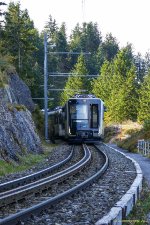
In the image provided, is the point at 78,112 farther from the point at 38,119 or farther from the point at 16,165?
the point at 16,165

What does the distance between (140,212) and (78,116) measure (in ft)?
93.6

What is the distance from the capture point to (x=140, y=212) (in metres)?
10.6

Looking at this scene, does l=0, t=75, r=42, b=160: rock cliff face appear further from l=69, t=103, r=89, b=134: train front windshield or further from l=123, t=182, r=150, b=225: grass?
l=123, t=182, r=150, b=225: grass

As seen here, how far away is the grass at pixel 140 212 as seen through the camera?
30.4ft

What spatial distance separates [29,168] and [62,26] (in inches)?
6380

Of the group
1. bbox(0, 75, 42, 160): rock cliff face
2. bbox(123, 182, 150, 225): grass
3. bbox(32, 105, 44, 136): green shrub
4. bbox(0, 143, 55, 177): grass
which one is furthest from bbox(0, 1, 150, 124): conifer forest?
bbox(123, 182, 150, 225): grass

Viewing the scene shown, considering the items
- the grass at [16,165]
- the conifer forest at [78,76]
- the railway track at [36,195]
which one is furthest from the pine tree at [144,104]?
the railway track at [36,195]

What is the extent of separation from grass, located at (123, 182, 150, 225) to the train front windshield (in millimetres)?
25822

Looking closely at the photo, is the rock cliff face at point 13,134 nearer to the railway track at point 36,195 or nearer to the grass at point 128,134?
the railway track at point 36,195

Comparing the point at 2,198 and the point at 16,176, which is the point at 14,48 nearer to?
the point at 16,176

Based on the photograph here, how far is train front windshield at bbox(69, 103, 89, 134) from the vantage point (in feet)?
128

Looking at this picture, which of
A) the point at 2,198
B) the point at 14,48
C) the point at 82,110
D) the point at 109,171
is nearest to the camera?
the point at 2,198

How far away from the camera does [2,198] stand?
10992 mm

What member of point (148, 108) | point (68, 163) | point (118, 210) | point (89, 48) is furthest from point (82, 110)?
point (89, 48)
